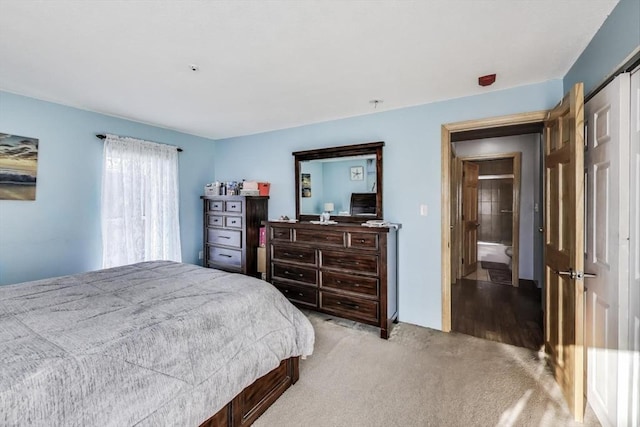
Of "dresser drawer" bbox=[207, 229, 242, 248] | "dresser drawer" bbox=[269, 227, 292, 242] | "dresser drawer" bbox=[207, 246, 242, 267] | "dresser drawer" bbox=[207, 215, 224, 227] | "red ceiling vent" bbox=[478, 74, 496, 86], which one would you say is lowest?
"dresser drawer" bbox=[207, 246, 242, 267]

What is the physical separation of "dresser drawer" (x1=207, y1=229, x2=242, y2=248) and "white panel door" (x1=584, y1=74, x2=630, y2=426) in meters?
3.55

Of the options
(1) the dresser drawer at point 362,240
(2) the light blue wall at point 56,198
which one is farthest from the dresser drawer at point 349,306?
(2) the light blue wall at point 56,198

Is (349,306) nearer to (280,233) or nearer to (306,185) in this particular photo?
(280,233)

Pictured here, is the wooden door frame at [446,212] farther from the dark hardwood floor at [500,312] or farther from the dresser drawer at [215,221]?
the dresser drawer at [215,221]

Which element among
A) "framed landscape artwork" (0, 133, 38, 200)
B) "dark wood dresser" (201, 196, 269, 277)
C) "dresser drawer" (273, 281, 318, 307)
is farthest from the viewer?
"dark wood dresser" (201, 196, 269, 277)

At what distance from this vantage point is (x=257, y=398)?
176cm

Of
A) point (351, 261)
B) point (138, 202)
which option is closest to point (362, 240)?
point (351, 261)

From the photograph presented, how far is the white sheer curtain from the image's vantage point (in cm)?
341

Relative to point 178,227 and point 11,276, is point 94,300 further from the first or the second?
point 178,227

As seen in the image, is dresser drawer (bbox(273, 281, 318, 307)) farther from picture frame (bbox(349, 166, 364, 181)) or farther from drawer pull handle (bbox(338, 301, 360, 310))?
picture frame (bbox(349, 166, 364, 181))

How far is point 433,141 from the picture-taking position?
2998 mm

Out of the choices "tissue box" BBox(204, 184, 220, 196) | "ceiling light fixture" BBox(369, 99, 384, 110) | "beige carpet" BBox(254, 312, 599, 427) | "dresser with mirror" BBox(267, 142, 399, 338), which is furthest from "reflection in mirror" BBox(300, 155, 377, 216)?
"beige carpet" BBox(254, 312, 599, 427)

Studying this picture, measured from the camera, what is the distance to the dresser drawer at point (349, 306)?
2.89 meters

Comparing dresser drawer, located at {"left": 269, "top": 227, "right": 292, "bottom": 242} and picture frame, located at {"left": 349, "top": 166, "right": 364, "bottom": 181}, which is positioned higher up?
picture frame, located at {"left": 349, "top": 166, "right": 364, "bottom": 181}
